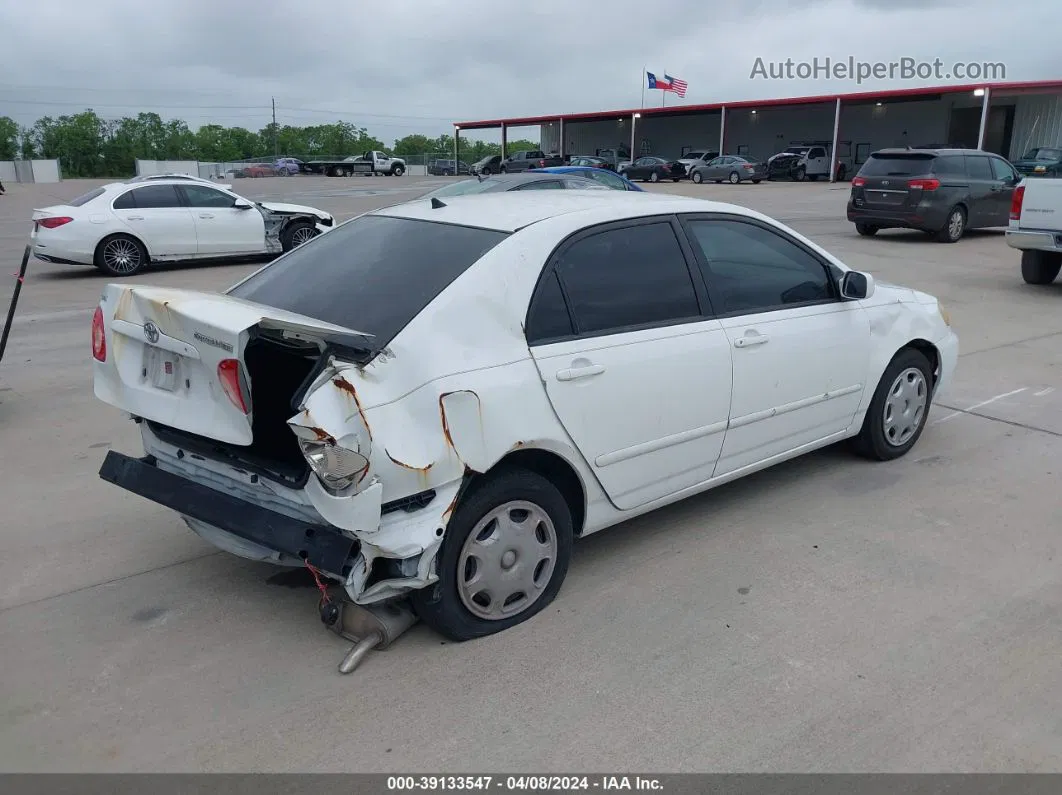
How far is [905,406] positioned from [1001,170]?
14.3 meters

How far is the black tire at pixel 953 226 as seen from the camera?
16.1 metres

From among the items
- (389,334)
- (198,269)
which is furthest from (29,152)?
(389,334)

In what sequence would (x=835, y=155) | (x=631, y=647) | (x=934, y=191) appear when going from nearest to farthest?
(x=631, y=647) → (x=934, y=191) → (x=835, y=155)

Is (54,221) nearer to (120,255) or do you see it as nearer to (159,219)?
(120,255)

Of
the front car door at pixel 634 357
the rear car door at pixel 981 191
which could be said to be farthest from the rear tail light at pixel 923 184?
the front car door at pixel 634 357

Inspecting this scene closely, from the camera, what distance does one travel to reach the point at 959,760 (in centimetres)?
278

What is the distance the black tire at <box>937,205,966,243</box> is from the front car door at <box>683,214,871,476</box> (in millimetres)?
12869

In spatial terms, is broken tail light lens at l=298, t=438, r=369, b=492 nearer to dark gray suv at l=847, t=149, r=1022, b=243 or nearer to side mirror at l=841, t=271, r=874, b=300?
side mirror at l=841, t=271, r=874, b=300

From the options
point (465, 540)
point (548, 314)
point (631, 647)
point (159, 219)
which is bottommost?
point (631, 647)

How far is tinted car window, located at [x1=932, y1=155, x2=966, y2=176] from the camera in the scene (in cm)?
1592

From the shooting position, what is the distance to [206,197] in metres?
14.1

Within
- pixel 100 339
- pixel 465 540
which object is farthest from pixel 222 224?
pixel 465 540

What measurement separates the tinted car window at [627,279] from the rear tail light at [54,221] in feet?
38.1

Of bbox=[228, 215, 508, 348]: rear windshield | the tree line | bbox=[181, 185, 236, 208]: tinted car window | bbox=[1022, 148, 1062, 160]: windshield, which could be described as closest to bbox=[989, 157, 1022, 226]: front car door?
bbox=[181, 185, 236, 208]: tinted car window
